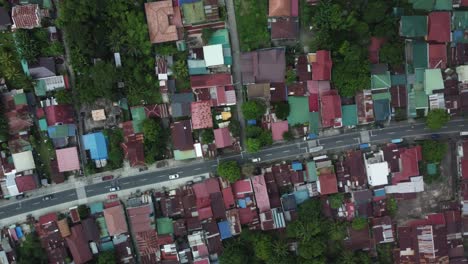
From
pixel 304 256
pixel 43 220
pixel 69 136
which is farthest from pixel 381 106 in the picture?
pixel 43 220

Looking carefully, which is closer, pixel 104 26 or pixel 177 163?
pixel 104 26

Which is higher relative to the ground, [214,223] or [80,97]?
[80,97]

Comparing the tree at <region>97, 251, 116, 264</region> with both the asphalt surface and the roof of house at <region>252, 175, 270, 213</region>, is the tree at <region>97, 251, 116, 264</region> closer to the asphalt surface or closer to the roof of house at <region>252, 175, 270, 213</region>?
the asphalt surface

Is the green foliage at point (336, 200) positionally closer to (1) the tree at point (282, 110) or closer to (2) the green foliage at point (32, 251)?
(1) the tree at point (282, 110)

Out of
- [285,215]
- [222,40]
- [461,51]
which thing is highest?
[222,40]

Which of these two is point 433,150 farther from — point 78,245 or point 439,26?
point 78,245

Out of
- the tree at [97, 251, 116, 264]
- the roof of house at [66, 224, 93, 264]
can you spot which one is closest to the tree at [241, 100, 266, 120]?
the tree at [97, 251, 116, 264]

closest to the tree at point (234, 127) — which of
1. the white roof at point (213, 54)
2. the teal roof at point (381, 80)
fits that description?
the white roof at point (213, 54)

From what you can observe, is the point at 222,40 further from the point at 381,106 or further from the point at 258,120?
the point at 381,106

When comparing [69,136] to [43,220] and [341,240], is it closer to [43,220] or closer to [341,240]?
[43,220]
